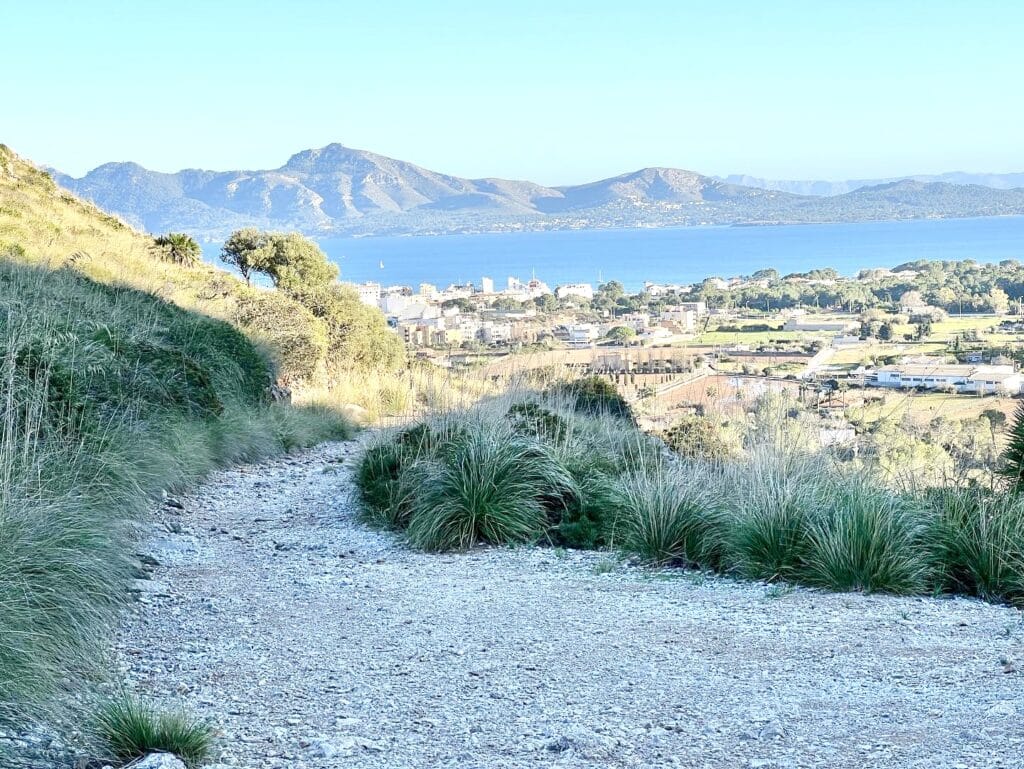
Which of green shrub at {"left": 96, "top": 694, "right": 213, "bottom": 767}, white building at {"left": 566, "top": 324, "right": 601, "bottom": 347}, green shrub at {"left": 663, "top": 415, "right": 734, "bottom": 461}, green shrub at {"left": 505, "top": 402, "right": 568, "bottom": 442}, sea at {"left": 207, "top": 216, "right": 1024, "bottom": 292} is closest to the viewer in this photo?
green shrub at {"left": 96, "top": 694, "right": 213, "bottom": 767}

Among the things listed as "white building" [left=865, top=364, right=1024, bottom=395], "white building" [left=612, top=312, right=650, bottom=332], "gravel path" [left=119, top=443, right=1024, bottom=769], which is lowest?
"gravel path" [left=119, top=443, right=1024, bottom=769]

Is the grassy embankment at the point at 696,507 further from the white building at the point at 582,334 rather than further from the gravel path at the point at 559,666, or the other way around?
the white building at the point at 582,334

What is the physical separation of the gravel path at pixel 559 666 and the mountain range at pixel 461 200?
8299 cm

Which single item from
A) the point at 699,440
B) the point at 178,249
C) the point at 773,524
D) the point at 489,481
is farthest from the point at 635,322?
the point at 773,524

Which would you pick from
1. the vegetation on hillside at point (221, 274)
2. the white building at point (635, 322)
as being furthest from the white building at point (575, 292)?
the vegetation on hillside at point (221, 274)

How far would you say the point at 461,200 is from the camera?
17500cm

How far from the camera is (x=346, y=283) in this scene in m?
23.4

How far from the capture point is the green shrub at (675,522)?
6785mm

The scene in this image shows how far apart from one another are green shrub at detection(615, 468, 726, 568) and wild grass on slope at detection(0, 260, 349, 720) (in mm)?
3303

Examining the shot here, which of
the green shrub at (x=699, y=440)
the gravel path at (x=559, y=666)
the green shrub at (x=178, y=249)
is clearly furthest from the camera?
the green shrub at (x=178, y=249)

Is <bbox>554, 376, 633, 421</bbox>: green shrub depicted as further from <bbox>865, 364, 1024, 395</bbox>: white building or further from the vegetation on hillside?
the vegetation on hillside

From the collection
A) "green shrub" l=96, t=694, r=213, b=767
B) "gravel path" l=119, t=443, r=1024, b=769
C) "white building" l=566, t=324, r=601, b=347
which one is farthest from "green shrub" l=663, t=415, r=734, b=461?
"white building" l=566, t=324, r=601, b=347

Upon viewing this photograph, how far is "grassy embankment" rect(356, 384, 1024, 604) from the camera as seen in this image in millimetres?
6039

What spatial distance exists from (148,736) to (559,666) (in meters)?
1.93
